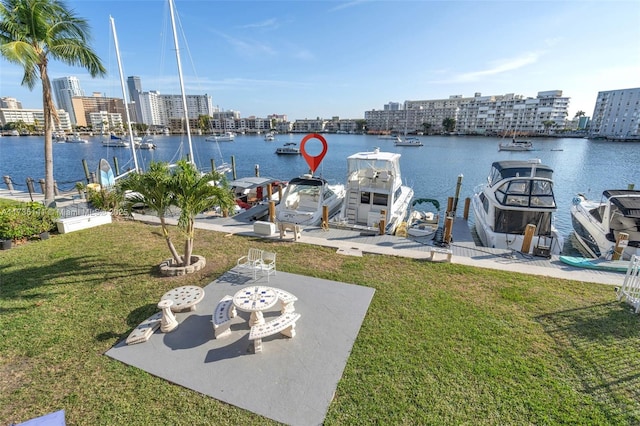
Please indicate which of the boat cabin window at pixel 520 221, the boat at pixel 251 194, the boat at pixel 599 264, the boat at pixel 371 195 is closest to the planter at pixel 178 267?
the boat at pixel 371 195

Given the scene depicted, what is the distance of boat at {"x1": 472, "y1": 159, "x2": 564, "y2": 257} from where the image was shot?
1233 cm

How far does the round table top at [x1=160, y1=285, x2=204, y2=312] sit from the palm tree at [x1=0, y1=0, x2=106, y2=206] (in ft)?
37.7

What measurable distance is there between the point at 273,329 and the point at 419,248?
7.06 metres

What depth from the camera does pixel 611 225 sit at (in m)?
12.0

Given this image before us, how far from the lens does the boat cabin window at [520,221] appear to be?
1242cm

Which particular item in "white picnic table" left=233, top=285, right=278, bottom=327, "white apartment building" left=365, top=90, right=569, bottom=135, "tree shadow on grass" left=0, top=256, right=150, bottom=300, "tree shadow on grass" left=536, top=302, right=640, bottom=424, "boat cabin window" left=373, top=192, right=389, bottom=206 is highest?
"white apartment building" left=365, top=90, right=569, bottom=135

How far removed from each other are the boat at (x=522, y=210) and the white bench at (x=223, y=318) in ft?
38.5

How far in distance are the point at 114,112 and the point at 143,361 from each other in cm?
17798

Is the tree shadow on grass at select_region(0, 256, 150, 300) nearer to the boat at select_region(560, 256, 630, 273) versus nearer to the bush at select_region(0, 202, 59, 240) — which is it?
the bush at select_region(0, 202, 59, 240)

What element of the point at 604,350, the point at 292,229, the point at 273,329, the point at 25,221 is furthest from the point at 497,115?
the point at 25,221

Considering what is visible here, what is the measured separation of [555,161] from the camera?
1971 inches

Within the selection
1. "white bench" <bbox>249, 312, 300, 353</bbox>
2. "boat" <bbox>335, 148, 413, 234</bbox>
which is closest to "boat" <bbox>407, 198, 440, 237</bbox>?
"boat" <bbox>335, 148, 413, 234</bbox>

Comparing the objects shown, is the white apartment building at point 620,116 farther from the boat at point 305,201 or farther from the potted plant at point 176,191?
the potted plant at point 176,191

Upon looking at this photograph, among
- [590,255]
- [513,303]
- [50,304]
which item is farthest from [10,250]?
[590,255]
